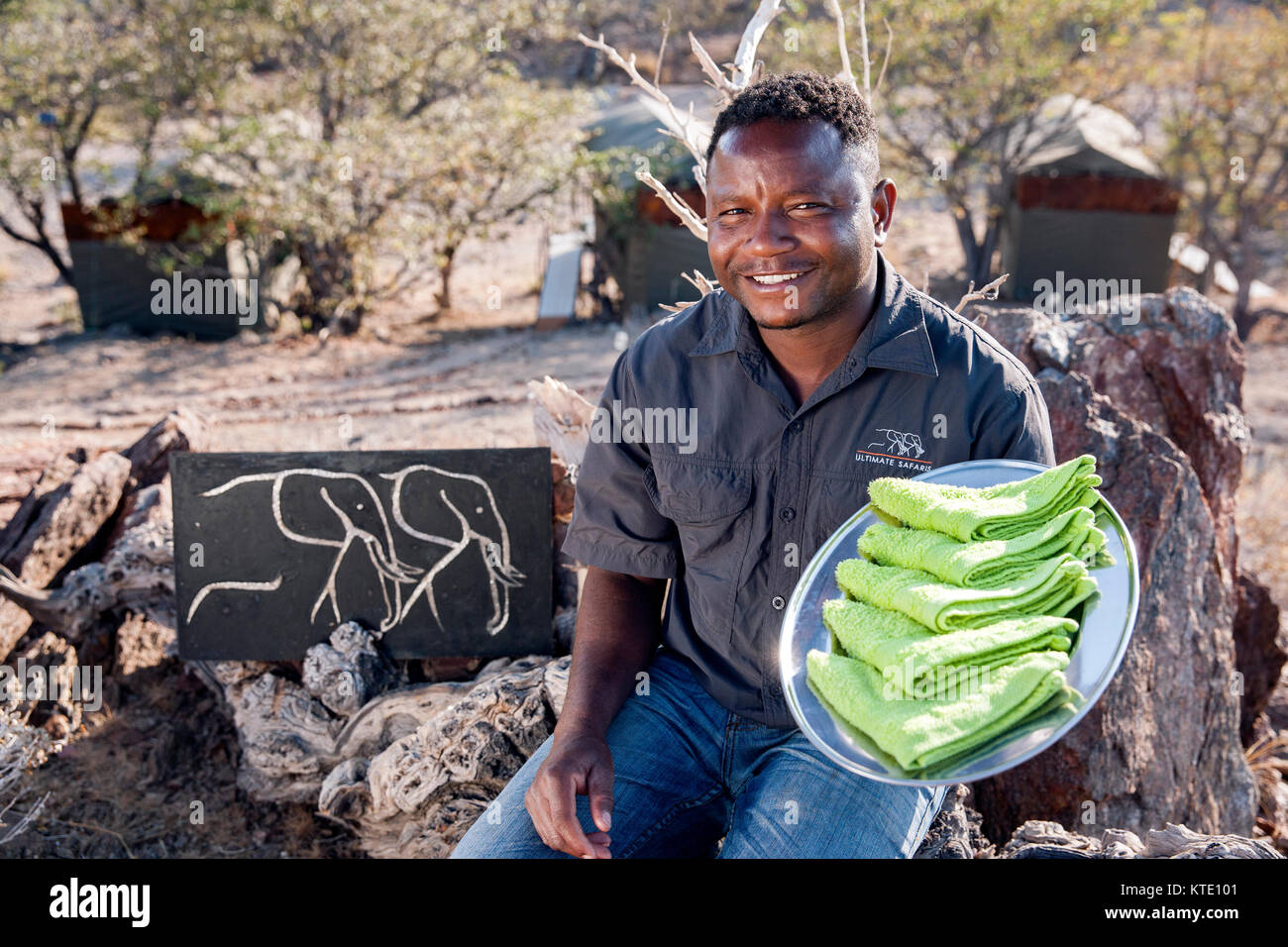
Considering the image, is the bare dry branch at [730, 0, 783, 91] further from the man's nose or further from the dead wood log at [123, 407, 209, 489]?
the dead wood log at [123, 407, 209, 489]

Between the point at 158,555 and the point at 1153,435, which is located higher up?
the point at 1153,435

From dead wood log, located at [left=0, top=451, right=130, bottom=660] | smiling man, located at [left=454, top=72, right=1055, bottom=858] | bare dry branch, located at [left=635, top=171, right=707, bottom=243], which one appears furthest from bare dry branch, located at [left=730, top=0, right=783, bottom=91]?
dead wood log, located at [left=0, top=451, right=130, bottom=660]

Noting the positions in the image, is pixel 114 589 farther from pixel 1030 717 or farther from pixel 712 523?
pixel 1030 717

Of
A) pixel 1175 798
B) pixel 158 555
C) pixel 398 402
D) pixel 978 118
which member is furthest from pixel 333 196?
pixel 1175 798

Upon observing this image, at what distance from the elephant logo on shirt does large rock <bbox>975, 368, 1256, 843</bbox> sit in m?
1.26

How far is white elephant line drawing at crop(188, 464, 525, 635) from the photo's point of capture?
3.41 m

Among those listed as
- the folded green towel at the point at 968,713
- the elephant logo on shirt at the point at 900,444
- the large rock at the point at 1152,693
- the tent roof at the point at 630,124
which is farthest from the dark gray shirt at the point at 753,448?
the tent roof at the point at 630,124

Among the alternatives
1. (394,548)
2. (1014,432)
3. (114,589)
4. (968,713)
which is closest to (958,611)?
(968,713)

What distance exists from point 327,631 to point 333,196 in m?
7.03

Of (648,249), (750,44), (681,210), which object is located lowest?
(648,249)

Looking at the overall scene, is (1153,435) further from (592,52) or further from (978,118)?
(592,52)

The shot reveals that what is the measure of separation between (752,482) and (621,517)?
0.33 metres

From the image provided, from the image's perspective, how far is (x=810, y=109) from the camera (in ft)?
7.09

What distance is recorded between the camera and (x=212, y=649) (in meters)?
3.44
